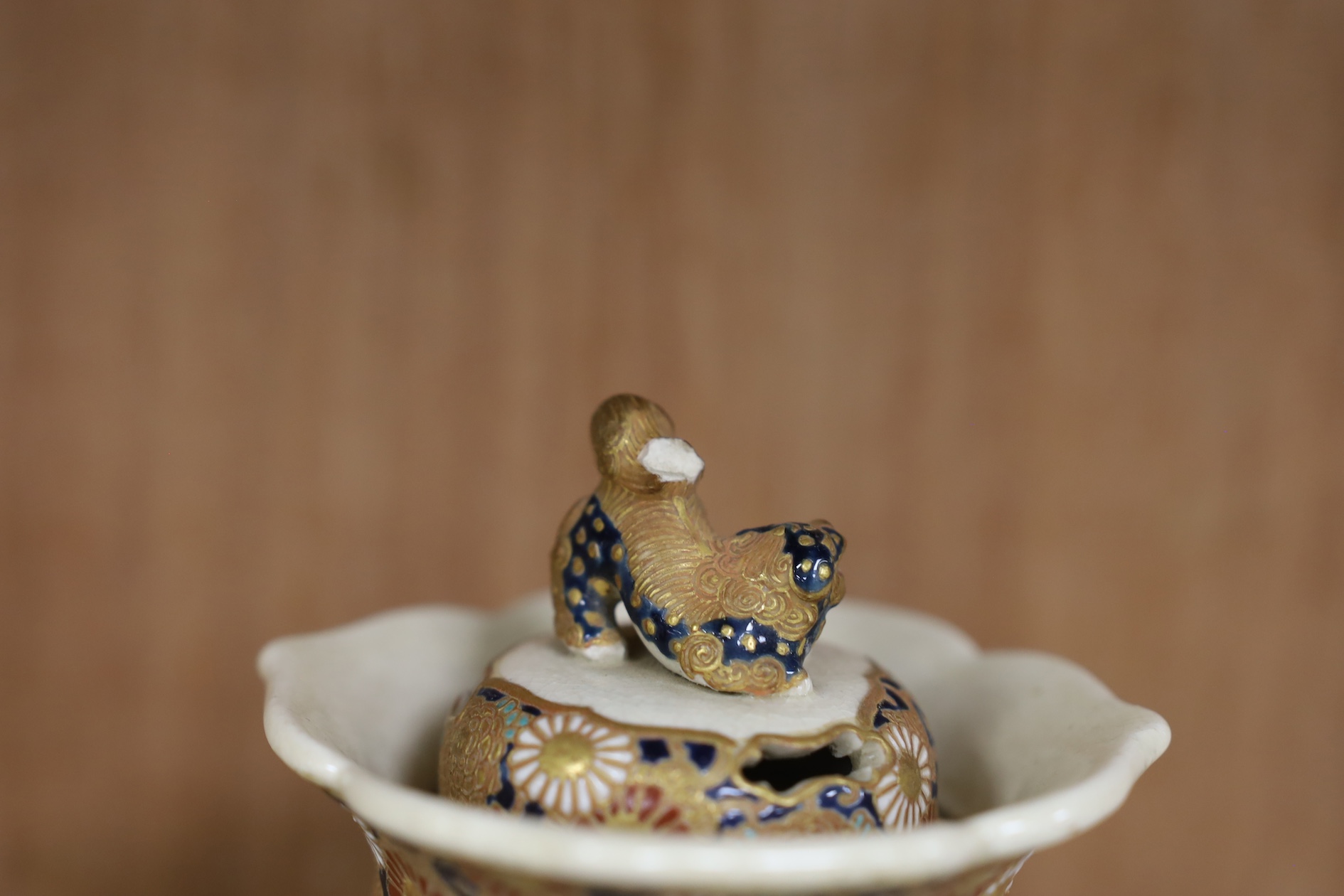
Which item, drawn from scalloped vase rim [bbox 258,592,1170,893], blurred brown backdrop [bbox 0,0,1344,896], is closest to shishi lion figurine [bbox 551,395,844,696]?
scalloped vase rim [bbox 258,592,1170,893]

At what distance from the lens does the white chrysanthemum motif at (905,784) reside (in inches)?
27.5

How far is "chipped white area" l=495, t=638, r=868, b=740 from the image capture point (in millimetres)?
686

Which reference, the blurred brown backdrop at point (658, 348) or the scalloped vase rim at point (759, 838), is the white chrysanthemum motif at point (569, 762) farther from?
the blurred brown backdrop at point (658, 348)

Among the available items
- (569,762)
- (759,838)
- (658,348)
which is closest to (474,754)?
(569,762)

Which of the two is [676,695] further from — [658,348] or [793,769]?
[658,348]

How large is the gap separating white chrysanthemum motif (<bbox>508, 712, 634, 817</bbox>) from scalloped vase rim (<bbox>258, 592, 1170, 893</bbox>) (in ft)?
0.09

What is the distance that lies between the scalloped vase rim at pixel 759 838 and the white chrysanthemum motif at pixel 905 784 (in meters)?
0.04

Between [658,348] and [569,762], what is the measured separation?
3.12 feet

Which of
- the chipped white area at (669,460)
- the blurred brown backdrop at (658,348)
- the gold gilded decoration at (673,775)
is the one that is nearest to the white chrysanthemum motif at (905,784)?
the gold gilded decoration at (673,775)

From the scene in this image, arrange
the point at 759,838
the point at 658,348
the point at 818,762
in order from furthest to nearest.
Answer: the point at 658,348 < the point at 818,762 < the point at 759,838

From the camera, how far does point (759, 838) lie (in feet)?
2.12

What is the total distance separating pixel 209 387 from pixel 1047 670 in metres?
1.13

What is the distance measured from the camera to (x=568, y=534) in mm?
817

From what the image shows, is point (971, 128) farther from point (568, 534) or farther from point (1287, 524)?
point (568, 534)
